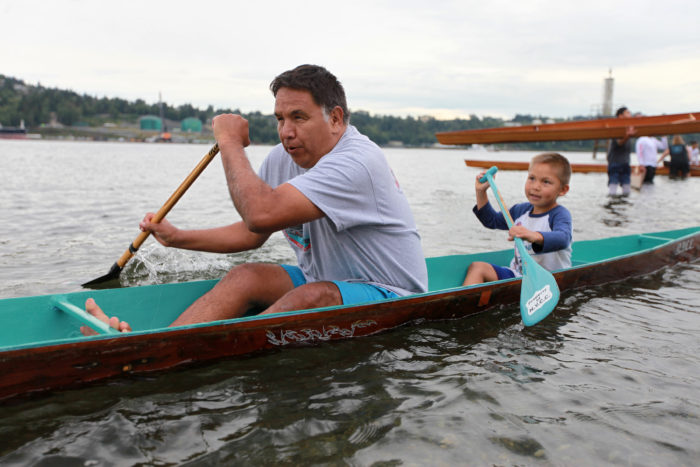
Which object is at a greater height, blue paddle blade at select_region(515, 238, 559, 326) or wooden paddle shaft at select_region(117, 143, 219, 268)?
wooden paddle shaft at select_region(117, 143, 219, 268)

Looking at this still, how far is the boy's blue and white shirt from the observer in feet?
16.4

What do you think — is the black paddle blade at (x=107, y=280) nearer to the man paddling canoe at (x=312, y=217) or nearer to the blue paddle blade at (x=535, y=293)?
the man paddling canoe at (x=312, y=217)

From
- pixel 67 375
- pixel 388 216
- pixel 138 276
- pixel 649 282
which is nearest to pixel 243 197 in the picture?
pixel 388 216

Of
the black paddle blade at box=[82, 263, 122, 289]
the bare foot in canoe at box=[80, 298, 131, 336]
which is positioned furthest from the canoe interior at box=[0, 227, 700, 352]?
the black paddle blade at box=[82, 263, 122, 289]

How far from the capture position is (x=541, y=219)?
5.31 metres

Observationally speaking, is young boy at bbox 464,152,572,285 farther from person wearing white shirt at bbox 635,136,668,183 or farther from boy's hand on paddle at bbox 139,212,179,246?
person wearing white shirt at bbox 635,136,668,183

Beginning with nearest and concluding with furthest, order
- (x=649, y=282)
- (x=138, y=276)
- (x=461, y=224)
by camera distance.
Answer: (x=649, y=282) < (x=138, y=276) < (x=461, y=224)

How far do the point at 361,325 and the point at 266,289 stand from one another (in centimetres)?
75

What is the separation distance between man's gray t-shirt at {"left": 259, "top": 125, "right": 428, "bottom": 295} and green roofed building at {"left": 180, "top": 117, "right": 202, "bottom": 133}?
503 ft

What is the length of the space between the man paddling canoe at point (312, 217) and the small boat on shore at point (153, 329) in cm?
17

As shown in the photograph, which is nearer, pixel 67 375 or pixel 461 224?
pixel 67 375

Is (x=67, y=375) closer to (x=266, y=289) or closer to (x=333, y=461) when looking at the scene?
(x=266, y=289)

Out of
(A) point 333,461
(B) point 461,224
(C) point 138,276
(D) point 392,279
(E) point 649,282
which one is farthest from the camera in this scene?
(B) point 461,224

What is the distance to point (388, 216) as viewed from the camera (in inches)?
135
